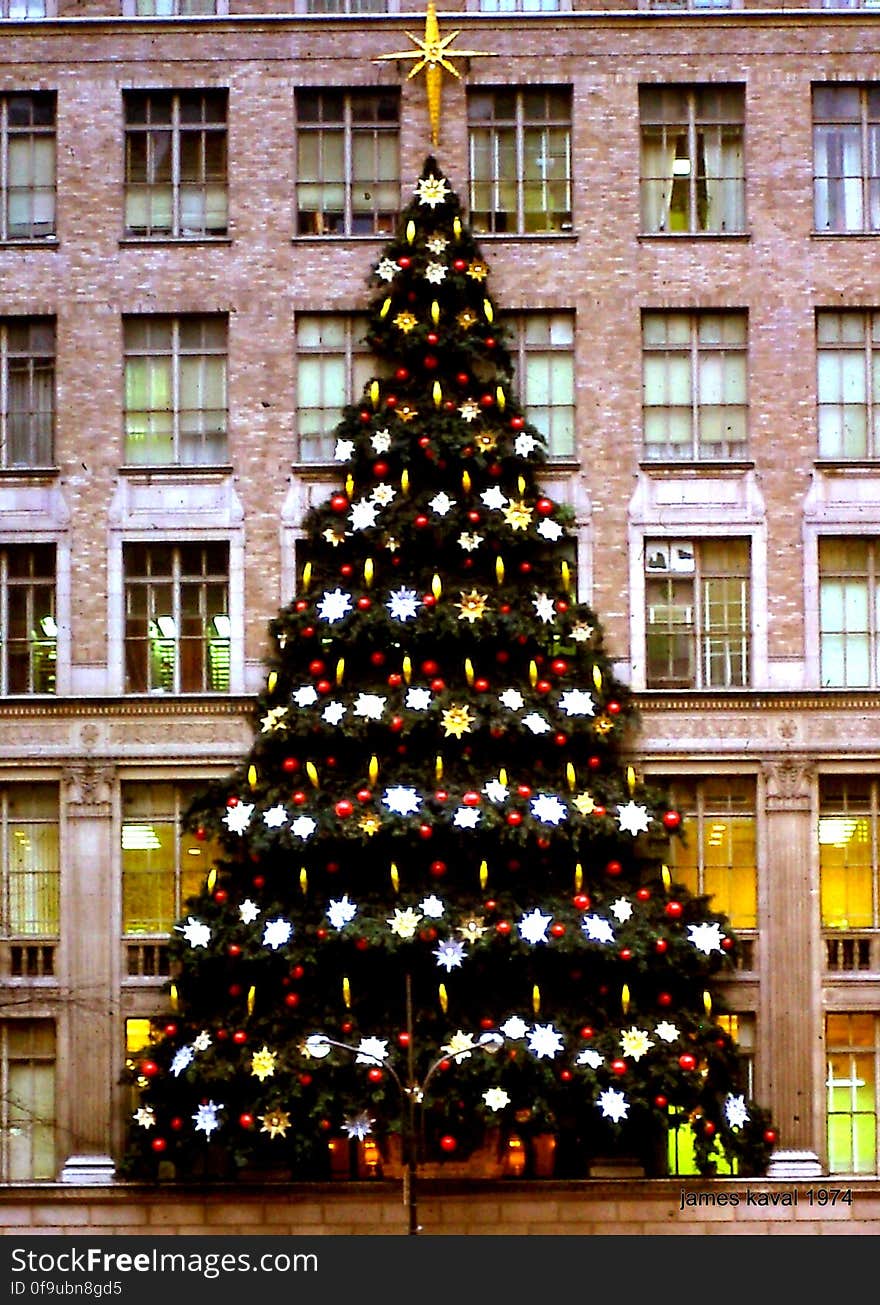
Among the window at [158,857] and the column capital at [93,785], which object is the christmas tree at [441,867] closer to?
the window at [158,857]

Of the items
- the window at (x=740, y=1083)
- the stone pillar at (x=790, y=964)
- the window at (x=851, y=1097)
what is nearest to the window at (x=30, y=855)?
the window at (x=740, y=1083)

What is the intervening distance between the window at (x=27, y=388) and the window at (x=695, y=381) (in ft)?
31.6

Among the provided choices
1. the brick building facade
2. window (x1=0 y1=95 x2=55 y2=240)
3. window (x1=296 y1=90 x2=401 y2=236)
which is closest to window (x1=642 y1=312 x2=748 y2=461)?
the brick building facade

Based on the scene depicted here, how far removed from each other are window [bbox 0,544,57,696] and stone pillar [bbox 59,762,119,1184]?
1.77 metres

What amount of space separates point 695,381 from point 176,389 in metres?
8.38

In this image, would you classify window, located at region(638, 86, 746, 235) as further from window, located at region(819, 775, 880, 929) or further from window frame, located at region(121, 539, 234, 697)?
window, located at region(819, 775, 880, 929)

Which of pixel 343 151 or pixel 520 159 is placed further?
pixel 343 151

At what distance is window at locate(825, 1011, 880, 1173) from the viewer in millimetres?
38719

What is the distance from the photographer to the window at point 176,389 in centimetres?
4000

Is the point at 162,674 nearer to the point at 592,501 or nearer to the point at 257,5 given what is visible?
the point at 592,501

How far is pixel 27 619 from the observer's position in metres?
39.8

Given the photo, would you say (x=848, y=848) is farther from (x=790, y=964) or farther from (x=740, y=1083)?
(x=740, y=1083)

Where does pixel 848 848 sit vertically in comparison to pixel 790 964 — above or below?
above

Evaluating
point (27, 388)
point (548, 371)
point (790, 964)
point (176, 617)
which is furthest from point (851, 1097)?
point (27, 388)
